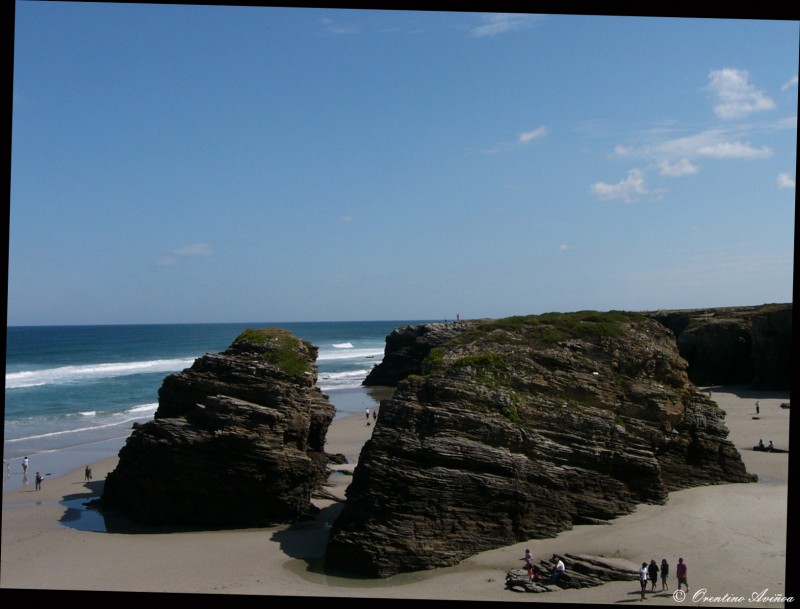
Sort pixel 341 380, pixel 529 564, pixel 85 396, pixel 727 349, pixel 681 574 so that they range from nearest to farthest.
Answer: pixel 681 574
pixel 529 564
pixel 727 349
pixel 85 396
pixel 341 380

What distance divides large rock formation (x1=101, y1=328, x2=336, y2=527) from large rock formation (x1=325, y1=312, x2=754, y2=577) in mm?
3996

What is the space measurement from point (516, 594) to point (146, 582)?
→ 8.94 meters

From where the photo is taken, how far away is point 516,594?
15109mm

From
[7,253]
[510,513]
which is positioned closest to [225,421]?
[510,513]

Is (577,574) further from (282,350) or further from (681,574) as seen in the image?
(282,350)

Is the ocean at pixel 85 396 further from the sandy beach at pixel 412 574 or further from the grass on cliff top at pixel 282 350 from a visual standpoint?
the grass on cliff top at pixel 282 350

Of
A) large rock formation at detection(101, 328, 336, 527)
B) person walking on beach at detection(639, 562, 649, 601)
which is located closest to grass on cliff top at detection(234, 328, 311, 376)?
large rock formation at detection(101, 328, 336, 527)

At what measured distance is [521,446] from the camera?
18.7 metres

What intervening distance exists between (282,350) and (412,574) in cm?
1018

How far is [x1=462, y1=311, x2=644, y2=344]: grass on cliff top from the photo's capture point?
76.8ft

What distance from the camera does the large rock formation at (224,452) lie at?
21.1 m

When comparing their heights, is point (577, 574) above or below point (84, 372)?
above

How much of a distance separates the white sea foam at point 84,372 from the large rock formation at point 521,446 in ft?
187

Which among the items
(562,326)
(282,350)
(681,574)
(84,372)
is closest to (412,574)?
(681,574)
